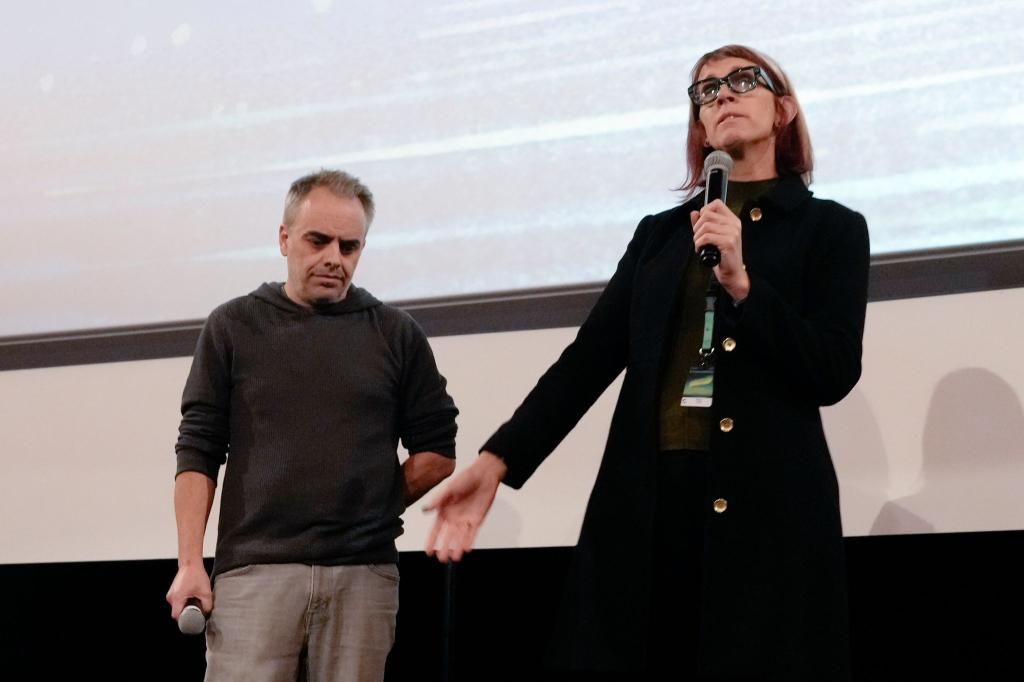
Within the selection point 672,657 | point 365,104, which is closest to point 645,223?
point 672,657

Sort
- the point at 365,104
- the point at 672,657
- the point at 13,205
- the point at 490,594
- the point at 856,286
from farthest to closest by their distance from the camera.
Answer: the point at 13,205 < the point at 365,104 < the point at 490,594 < the point at 856,286 < the point at 672,657

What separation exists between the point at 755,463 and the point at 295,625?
0.89 m

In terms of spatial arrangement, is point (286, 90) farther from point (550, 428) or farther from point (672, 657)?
point (672, 657)

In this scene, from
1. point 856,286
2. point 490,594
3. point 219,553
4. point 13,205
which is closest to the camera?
point 856,286

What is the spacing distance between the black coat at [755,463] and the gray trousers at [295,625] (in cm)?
51

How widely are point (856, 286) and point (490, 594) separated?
4.50 feet

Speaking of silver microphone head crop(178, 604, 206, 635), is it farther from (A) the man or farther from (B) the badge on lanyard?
(B) the badge on lanyard

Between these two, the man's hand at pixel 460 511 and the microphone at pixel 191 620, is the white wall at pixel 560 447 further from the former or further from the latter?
the man's hand at pixel 460 511

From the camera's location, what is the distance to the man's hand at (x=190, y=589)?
2.04 metres

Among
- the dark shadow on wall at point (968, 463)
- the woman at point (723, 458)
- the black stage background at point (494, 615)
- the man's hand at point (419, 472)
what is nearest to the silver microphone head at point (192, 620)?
the man's hand at point (419, 472)

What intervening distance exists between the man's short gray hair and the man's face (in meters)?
0.01

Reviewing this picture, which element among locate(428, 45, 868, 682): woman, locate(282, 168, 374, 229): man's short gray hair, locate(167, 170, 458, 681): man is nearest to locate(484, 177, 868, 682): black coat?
locate(428, 45, 868, 682): woman

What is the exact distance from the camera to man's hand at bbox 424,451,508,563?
1.62 meters

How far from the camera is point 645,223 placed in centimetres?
188
